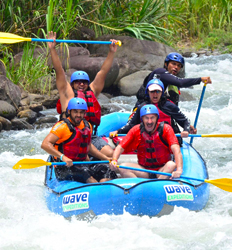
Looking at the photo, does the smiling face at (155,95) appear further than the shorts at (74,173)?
Yes

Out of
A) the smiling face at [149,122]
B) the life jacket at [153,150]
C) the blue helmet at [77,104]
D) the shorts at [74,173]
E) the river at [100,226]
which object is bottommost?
the river at [100,226]

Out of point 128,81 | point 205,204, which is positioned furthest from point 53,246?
point 128,81

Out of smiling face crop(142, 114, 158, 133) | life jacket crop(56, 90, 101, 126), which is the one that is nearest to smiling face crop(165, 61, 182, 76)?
life jacket crop(56, 90, 101, 126)

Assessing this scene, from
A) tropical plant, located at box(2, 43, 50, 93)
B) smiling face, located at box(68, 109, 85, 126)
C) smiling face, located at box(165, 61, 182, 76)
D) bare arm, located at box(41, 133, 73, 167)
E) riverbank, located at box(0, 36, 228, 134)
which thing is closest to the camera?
bare arm, located at box(41, 133, 73, 167)

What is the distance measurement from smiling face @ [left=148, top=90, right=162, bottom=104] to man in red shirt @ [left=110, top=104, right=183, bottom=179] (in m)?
0.50

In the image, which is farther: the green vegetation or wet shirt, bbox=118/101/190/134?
the green vegetation

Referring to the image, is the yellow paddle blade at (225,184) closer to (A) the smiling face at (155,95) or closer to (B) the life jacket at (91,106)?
(A) the smiling face at (155,95)

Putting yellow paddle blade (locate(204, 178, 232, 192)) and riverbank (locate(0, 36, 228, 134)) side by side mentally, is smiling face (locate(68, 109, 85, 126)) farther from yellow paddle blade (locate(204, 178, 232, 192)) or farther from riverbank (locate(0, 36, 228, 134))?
riverbank (locate(0, 36, 228, 134))

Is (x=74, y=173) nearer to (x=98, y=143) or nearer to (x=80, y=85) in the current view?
(x=98, y=143)

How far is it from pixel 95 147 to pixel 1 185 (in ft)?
4.65

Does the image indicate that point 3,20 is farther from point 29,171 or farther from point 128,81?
point 29,171

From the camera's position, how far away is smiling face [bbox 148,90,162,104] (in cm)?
505

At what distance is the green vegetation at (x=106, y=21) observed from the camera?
9.39 m

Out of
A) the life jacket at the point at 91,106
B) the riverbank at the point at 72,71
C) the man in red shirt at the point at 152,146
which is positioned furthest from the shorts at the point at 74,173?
the riverbank at the point at 72,71
